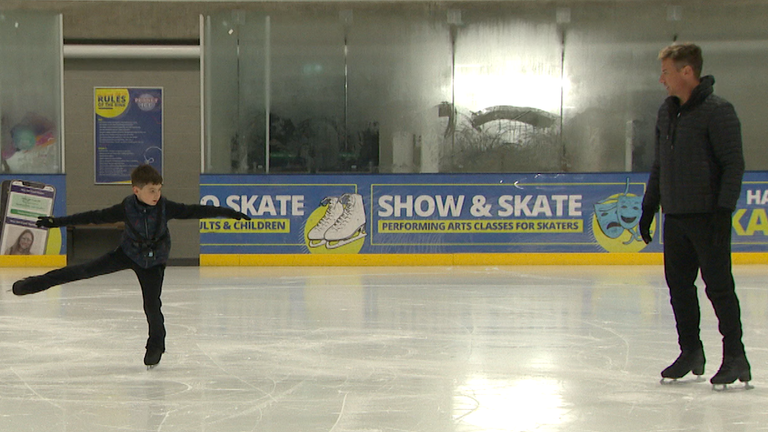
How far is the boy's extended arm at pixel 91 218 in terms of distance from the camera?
13.3ft

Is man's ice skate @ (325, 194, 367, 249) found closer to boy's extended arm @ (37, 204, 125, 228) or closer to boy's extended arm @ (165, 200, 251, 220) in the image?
boy's extended arm @ (165, 200, 251, 220)

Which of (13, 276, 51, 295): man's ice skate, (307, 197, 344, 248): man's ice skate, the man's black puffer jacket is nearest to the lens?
the man's black puffer jacket

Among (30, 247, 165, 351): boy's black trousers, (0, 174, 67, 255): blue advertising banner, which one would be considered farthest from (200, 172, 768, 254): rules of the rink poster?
(30, 247, 165, 351): boy's black trousers

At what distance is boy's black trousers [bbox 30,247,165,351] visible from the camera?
166 inches

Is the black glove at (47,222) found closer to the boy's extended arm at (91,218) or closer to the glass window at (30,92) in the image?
the boy's extended arm at (91,218)

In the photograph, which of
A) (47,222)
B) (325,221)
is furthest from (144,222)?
(325,221)

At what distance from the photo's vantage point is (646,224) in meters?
3.83

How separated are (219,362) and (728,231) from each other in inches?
96.3

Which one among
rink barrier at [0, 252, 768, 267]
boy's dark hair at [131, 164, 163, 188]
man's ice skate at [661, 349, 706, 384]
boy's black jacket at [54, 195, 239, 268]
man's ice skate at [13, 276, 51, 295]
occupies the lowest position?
rink barrier at [0, 252, 768, 267]

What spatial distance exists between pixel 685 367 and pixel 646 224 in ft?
2.09

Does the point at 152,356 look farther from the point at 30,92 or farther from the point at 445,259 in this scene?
the point at 30,92

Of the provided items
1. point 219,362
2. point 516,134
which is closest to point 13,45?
point 516,134

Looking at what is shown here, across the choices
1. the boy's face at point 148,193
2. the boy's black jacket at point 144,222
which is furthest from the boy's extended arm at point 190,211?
the boy's face at point 148,193

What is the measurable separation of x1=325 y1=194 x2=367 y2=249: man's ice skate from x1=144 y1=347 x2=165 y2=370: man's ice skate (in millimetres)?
7087
